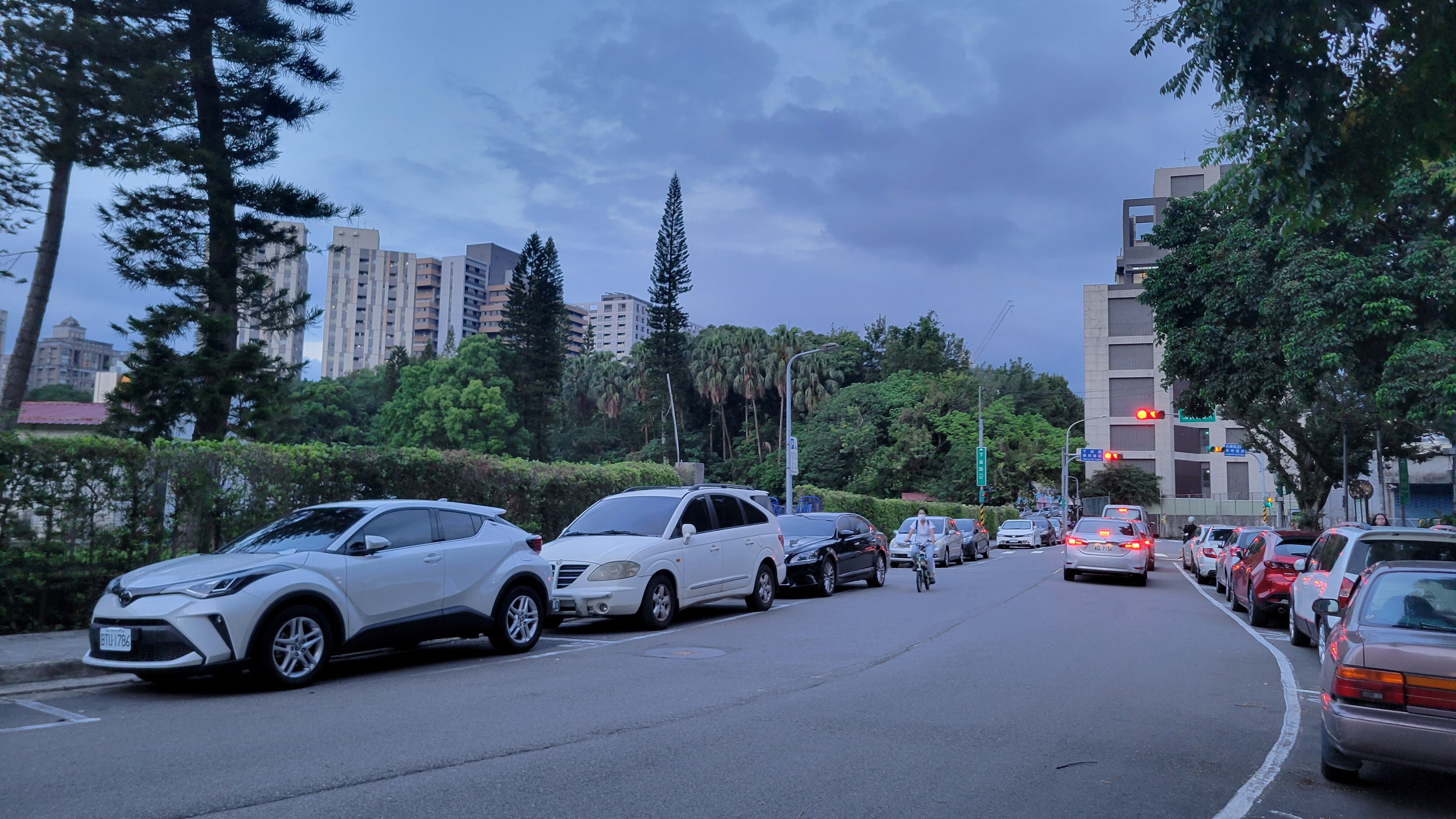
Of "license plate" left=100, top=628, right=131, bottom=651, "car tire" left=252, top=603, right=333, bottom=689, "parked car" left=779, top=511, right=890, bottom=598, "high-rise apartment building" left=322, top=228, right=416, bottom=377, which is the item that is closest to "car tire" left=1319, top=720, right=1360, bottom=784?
"car tire" left=252, top=603, right=333, bottom=689

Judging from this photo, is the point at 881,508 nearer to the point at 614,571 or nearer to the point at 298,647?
the point at 614,571

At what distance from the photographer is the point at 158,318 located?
21672 millimetres

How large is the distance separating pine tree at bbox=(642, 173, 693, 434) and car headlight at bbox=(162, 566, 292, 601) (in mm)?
61914

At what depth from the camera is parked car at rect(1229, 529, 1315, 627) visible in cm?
1552

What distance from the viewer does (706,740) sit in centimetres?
663

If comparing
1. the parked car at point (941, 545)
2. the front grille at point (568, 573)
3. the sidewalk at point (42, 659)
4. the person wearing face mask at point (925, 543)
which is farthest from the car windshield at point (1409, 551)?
the parked car at point (941, 545)

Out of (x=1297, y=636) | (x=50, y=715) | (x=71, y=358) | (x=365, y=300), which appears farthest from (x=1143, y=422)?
(x=365, y=300)

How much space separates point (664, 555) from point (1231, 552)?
14.0m

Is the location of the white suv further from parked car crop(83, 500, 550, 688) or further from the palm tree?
the palm tree

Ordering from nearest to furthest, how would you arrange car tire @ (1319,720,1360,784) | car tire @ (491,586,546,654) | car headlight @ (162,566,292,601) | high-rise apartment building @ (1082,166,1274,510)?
car tire @ (1319,720,1360,784) → car headlight @ (162,566,292,601) → car tire @ (491,586,546,654) → high-rise apartment building @ (1082,166,1274,510)

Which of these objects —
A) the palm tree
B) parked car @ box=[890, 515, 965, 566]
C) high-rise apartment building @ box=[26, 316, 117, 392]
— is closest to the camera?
parked car @ box=[890, 515, 965, 566]

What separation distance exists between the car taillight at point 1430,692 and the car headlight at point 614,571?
8.63 m

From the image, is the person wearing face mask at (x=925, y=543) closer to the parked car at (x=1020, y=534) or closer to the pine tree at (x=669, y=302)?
the parked car at (x=1020, y=534)

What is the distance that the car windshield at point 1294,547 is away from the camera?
15734mm
